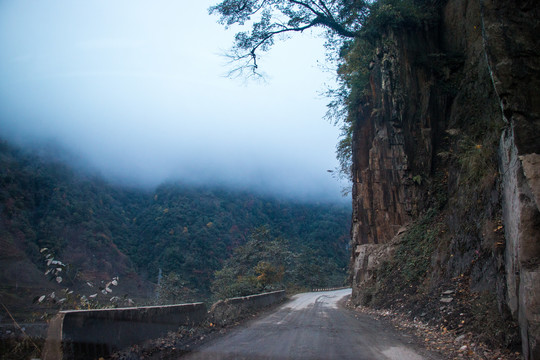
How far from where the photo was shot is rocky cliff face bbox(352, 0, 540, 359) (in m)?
4.97

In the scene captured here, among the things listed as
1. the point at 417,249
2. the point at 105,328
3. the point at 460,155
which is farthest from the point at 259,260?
the point at 105,328

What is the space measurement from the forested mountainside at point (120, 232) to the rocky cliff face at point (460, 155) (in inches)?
348

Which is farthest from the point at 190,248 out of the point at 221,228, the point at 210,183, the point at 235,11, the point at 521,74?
the point at 521,74

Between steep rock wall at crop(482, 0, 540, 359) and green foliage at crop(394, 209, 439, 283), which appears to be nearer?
steep rock wall at crop(482, 0, 540, 359)

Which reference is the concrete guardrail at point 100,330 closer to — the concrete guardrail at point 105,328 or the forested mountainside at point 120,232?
the concrete guardrail at point 105,328

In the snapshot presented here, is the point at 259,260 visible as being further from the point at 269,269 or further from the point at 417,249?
the point at 417,249

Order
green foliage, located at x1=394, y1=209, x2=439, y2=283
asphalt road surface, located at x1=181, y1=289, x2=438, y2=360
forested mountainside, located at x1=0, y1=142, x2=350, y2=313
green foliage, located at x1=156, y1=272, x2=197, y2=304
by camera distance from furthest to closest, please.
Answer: green foliage, located at x1=156, y1=272, x2=197, y2=304 → green foliage, located at x1=394, y1=209, x2=439, y2=283 → forested mountainside, located at x1=0, y1=142, x2=350, y2=313 → asphalt road surface, located at x1=181, y1=289, x2=438, y2=360

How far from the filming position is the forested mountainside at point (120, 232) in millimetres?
9609

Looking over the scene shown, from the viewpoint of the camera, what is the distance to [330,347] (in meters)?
6.33

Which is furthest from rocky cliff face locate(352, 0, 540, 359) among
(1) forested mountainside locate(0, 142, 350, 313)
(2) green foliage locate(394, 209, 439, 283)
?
(1) forested mountainside locate(0, 142, 350, 313)

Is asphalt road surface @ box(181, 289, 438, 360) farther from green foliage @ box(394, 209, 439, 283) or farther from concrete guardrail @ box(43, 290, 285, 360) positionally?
green foliage @ box(394, 209, 439, 283)

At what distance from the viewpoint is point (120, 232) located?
26281mm

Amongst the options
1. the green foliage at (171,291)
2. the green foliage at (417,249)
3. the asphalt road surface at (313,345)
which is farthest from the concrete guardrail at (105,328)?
the green foliage at (171,291)

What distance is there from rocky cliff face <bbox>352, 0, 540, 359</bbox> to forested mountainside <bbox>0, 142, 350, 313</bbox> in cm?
883
